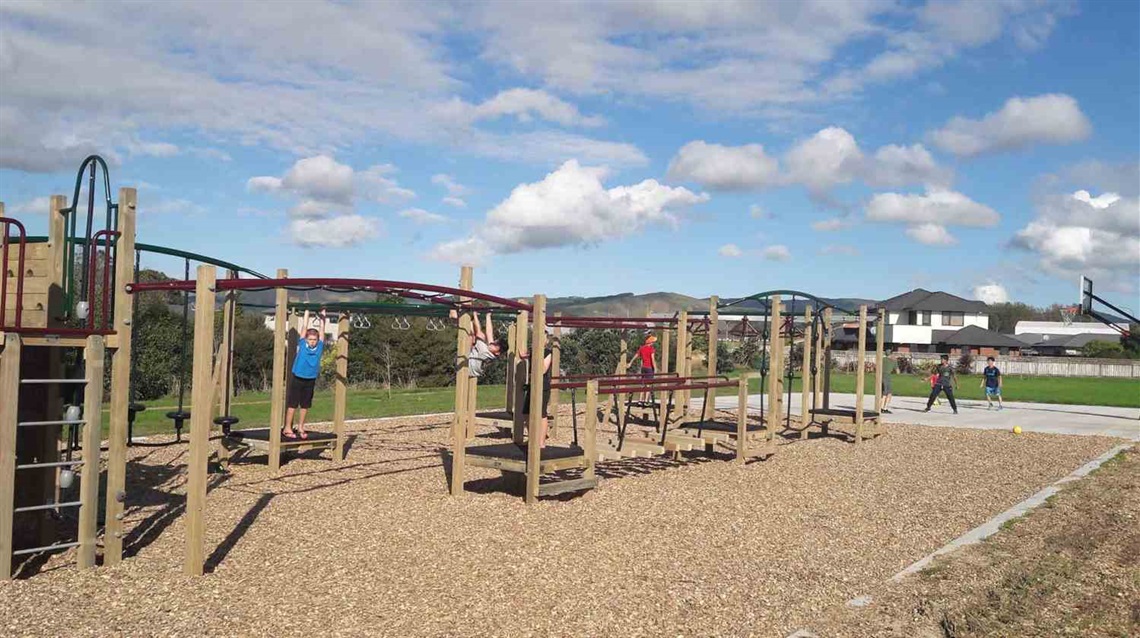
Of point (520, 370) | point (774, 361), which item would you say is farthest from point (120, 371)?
point (774, 361)

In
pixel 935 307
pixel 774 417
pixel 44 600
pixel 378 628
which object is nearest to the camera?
pixel 378 628

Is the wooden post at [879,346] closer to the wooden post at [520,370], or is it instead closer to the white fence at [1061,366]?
the wooden post at [520,370]

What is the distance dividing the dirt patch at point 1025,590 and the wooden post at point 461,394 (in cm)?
450

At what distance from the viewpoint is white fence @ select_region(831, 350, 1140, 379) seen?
5078 centimetres

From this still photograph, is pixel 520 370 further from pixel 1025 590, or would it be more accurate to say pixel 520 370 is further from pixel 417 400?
pixel 417 400

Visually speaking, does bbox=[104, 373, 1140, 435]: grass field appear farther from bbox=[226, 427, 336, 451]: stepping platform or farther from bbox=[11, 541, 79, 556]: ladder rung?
bbox=[11, 541, 79, 556]: ladder rung

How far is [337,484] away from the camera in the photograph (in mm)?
9945

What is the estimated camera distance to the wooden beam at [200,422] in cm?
620

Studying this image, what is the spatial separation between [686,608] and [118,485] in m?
4.01

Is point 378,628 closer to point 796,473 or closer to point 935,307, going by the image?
point 796,473

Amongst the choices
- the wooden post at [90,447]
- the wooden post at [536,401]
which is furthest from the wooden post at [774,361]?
the wooden post at [90,447]

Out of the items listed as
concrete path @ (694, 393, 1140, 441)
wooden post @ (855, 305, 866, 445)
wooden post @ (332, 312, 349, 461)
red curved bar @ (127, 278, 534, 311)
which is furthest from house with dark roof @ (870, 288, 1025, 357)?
red curved bar @ (127, 278, 534, 311)

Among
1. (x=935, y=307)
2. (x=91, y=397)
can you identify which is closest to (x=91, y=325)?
(x=91, y=397)

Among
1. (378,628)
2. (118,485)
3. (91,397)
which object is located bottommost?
(378,628)
